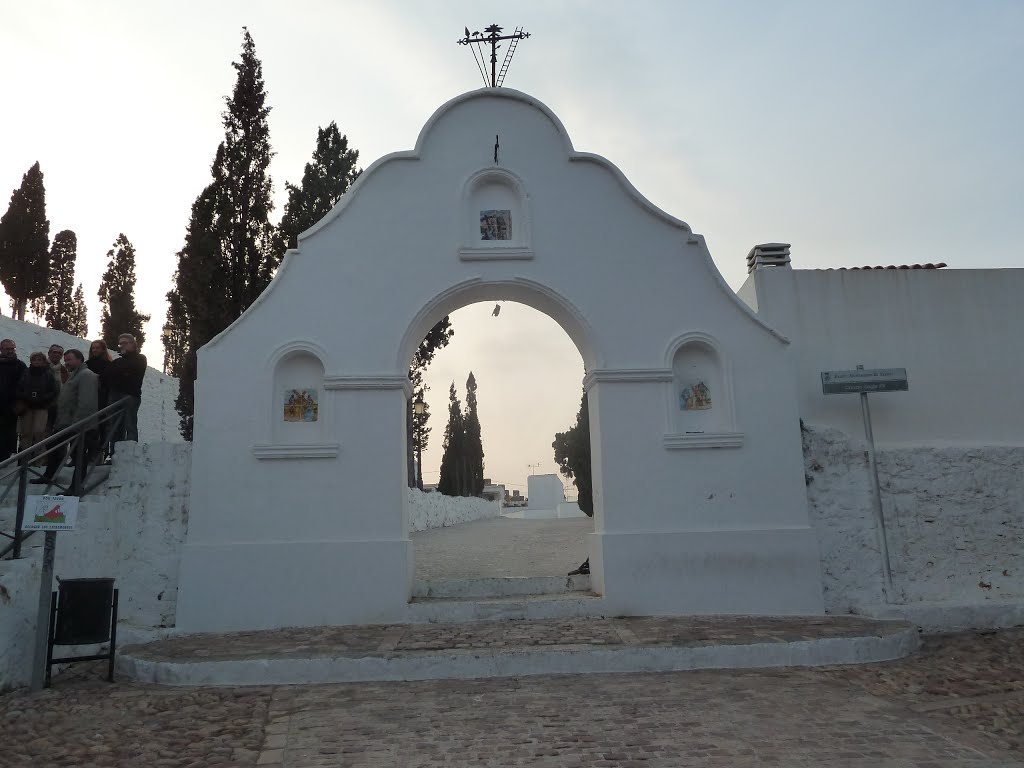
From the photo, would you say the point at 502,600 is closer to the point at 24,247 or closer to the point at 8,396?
the point at 8,396

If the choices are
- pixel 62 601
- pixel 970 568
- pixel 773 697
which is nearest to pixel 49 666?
pixel 62 601

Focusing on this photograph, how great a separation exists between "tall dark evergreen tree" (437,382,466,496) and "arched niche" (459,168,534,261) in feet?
102

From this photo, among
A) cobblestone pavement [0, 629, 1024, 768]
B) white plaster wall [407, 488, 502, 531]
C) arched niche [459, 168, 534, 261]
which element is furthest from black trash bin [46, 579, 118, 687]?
white plaster wall [407, 488, 502, 531]

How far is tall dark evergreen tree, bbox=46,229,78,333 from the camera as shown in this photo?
95.8 ft

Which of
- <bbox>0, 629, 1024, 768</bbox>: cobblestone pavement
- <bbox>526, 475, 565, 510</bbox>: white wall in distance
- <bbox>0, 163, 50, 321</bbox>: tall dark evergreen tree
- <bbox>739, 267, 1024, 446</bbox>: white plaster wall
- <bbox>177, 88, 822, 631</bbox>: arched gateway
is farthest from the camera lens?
<bbox>526, 475, 565, 510</bbox>: white wall in distance

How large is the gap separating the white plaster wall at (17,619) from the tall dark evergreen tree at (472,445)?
34881 millimetres

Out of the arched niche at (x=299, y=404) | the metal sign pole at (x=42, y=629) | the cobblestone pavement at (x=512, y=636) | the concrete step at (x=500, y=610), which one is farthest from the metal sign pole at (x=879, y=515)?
the metal sign pole at (x=42, y=629)

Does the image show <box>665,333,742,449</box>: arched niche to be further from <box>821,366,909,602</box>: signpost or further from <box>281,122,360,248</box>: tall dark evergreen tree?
<box>281,122,360,248</box>: tall dark evergreen tree

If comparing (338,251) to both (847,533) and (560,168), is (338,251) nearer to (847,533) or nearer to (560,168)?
(560,168)

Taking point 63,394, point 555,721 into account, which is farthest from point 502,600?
point 63,394

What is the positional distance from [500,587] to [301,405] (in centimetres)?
316

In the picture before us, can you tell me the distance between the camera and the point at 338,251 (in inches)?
344

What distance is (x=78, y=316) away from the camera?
31.8 metres

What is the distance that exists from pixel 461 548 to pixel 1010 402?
9707 mm
